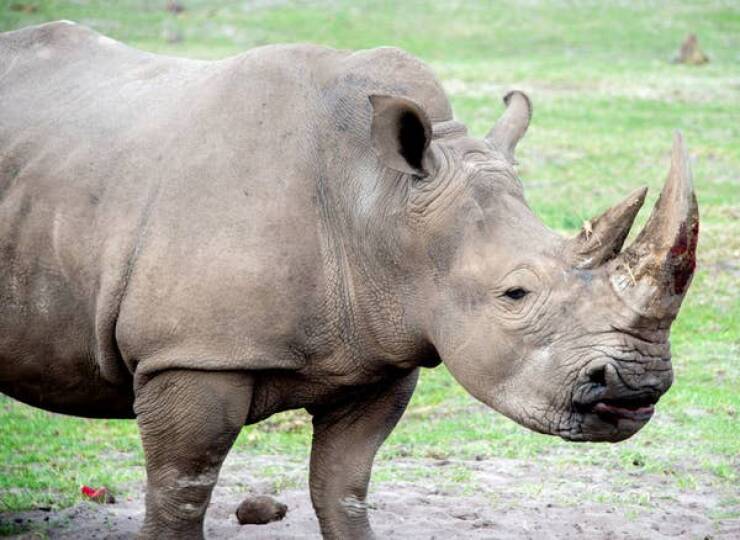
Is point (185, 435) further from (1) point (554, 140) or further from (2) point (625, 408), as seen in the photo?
(1) point (554, 140)

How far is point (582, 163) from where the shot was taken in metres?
16.4

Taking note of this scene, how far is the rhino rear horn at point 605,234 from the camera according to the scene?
4.85 meters

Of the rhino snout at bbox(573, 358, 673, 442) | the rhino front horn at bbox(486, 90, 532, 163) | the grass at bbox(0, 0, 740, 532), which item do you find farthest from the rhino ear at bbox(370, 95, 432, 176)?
the grass at bbox(0, 0, 740, 532)

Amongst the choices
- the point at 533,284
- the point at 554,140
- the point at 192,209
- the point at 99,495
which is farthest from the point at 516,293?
the point at 554,140

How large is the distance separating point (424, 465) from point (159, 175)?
3156 millimetres

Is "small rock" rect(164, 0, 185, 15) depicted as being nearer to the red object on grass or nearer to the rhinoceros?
the red object on grass

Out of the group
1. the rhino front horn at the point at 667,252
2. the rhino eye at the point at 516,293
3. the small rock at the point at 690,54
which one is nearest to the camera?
the rhino front horn at the point at 667,252

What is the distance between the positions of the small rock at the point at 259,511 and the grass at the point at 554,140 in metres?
0.90

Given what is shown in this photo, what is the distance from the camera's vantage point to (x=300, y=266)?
205 inches

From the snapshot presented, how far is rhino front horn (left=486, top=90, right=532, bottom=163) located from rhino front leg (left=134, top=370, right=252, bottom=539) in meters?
1.27

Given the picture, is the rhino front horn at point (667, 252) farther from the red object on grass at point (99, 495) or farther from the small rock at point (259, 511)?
the red object on grass at point (99, 495)

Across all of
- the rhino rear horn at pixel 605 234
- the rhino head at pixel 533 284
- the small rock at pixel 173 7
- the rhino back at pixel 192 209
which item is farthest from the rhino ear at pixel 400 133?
the small rock at pixel 173 7

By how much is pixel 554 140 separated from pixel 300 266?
12.5 metres

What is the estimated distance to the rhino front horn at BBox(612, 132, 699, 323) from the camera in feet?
15.4
